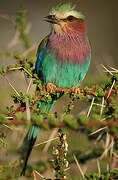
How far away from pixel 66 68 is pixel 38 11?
5885 mm

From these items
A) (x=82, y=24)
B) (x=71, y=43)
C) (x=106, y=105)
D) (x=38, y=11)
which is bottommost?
(x=106, y=105)

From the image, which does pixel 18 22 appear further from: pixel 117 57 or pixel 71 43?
pixel 117 57

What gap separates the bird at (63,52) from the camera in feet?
9.58

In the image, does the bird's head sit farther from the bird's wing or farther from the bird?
the bird's wing

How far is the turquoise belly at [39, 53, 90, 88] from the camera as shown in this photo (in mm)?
2910

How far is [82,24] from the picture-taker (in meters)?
3.20

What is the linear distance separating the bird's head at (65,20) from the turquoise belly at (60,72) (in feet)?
→ 1.01

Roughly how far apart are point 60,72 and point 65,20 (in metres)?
0.52

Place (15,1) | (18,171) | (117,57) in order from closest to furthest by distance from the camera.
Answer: (18,171), (117,57), (15,1)

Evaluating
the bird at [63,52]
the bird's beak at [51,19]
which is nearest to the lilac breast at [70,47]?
the bird at [63,52]

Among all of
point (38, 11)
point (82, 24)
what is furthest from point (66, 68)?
point (38, 11)

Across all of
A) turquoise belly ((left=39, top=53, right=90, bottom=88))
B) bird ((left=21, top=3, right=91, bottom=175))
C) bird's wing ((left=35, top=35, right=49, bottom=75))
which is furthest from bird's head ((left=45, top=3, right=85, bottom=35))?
turquoise belly ((left=39, top=53, right=90, bottom=88))

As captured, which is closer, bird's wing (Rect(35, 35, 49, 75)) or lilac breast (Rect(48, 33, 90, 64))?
lilac breast (Rect(48, 33, 90, 64))

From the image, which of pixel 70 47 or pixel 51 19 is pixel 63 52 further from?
pixel 51 19
